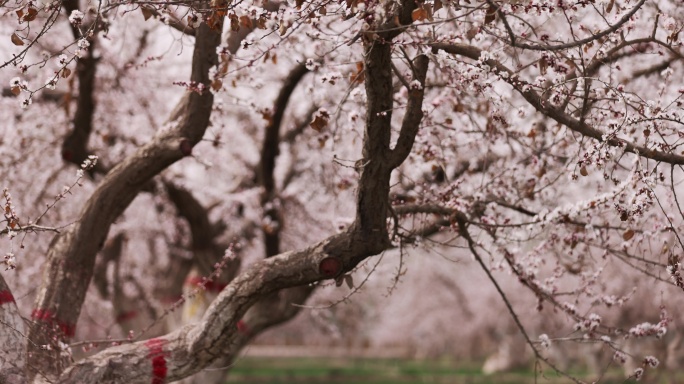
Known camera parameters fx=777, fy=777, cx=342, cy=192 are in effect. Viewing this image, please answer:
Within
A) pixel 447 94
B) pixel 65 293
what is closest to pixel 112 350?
pixel 65 293

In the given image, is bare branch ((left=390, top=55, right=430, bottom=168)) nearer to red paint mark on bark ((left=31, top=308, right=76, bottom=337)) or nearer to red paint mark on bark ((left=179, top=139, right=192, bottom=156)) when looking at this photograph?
red paint mark on bark ((left=179, top=139, right=192, bottom=156))

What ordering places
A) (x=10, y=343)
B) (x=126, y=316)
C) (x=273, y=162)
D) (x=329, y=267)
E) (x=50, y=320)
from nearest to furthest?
(x=10, y=343) < (x=329, y=267) < (x=50, y=320) < (x=273, y=162) < (x=126, y=316)

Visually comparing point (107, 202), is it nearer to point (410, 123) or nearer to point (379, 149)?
point (379, 149)

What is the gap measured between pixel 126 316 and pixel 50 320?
6.66 meters

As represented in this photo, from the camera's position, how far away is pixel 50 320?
5215 millimetres

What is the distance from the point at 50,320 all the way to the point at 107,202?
3.01ft

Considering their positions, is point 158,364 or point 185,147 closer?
point 158,364

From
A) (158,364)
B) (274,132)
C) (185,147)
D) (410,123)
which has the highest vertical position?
(274,132)

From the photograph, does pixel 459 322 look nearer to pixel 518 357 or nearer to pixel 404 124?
pixel 518 357

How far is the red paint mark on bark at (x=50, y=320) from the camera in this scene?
5188 millimetres

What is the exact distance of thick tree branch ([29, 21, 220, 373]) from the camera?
17.6 ft

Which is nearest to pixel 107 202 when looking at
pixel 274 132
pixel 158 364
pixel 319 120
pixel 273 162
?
pixel 158 364

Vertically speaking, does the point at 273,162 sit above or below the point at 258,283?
above

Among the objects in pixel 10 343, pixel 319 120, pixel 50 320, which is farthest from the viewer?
pixel 50 320
